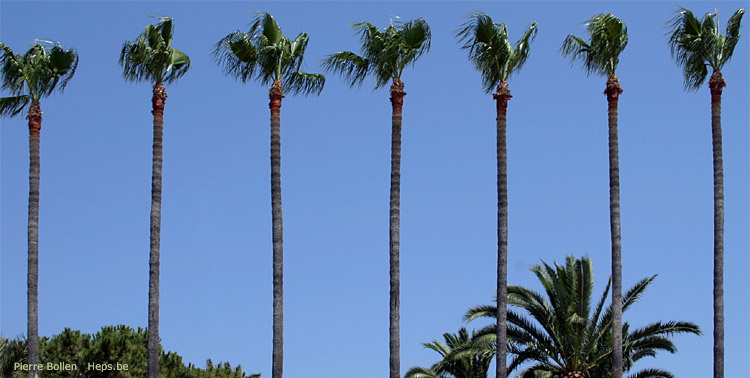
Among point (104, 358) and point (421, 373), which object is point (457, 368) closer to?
point (421, 373)

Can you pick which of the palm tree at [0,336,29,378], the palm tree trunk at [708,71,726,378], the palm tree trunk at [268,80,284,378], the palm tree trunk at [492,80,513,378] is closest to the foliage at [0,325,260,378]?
the palm tree at [0,336,29,378]

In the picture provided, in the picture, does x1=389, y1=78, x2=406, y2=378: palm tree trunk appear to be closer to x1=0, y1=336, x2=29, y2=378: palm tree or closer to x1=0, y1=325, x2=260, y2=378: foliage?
x1=0, y1=325, x2=260, y2=378: foliage

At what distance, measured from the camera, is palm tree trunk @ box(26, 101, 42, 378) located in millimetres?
43562

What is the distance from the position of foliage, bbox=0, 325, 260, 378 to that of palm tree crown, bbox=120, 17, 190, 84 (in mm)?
8848

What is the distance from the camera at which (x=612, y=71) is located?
45000 millimetres

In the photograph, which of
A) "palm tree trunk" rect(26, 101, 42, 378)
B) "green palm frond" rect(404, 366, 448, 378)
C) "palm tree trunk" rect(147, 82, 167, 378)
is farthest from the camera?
"green palm frond" rect(404, 366, 448, 378)

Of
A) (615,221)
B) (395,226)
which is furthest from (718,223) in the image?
(395,226)


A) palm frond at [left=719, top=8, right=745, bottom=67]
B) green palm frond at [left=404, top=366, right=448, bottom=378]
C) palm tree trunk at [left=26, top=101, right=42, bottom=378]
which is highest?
palm frond at [left=719, top=8, right=745, bottom=67]

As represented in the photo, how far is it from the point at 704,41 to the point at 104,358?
22723 millimetres

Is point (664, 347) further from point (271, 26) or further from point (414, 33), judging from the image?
point (271, 26)

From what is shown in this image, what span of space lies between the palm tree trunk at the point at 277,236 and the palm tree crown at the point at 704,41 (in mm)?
13660

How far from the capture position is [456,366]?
5141 cm

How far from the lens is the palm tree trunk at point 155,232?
40.9 m

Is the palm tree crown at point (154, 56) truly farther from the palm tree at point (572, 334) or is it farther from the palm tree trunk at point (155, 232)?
the palm tree at point (572, 334)
